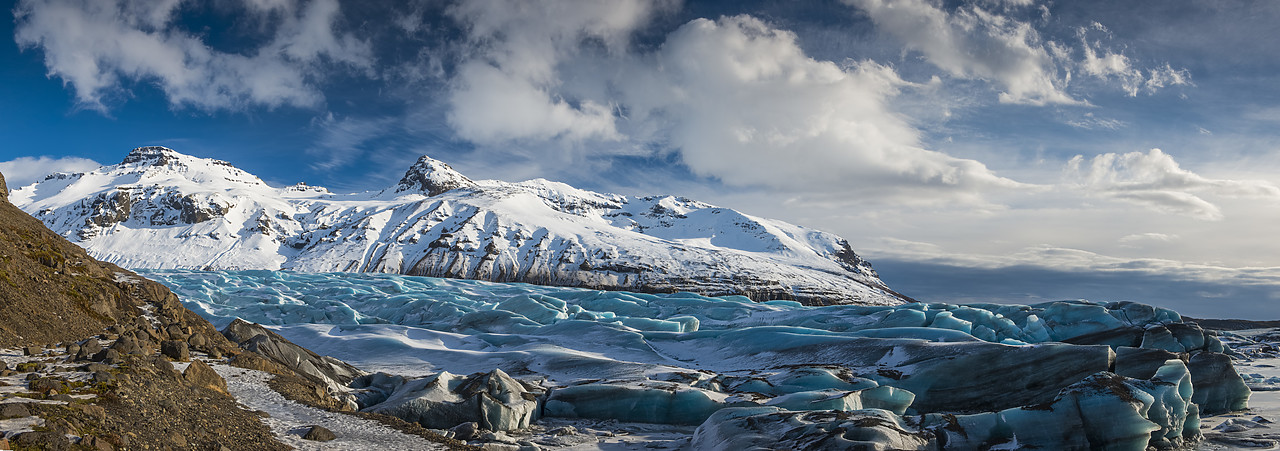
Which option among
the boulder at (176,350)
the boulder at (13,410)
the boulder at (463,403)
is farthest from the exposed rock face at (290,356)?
the boulder at (13,410)

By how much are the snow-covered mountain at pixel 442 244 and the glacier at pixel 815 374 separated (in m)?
86.8

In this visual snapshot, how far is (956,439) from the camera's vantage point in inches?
496

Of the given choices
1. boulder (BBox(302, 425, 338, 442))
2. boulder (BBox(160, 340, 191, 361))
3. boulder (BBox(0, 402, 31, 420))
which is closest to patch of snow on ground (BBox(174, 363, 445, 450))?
boulder (BBox(302, 425, 338, 442))

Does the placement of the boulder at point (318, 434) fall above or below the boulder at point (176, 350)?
below

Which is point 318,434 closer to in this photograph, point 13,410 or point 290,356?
point 13,410

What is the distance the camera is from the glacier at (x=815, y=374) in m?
13.1

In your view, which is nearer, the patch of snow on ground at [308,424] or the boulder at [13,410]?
the boulder at [13,410]

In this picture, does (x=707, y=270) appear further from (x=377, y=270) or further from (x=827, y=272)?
(x=377, y=270)

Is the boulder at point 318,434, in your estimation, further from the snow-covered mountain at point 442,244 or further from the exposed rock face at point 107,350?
the snow-covered mountain at point 442,244

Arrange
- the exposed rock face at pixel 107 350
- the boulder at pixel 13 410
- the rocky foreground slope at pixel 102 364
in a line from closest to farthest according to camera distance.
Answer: the boulder at pixel 13 410 → the rocky foreground slope at pixel 102 364 → the exposed rock face at pixel 107 350

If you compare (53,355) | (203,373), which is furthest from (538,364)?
(53,355)

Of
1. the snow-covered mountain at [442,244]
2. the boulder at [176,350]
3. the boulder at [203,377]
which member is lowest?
the boulder at [203,377]

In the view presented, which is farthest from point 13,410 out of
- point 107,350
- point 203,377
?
point 203,377

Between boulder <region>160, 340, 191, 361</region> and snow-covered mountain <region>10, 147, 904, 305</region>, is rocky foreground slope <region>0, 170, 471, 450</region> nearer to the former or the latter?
boulder <region>160, 340, 191, 361</region>
